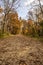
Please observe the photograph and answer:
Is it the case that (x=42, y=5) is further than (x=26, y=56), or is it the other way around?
(x=42, y=5)

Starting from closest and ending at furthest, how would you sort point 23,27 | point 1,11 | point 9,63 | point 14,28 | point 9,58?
point 9,63
point 9,58
point 1,11
point 14,28
point 23,27

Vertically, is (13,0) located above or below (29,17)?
above

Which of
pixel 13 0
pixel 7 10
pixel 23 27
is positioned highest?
pixel 13 0

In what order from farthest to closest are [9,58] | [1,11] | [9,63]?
[1,11], [9,58], [9,63]

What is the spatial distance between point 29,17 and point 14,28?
5.47 metres

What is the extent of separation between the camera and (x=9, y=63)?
295 inches

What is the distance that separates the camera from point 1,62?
7629 millimetres

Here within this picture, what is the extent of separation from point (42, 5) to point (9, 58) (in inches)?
876

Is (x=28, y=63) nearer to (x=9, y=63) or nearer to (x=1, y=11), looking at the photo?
(x=9, y=63)

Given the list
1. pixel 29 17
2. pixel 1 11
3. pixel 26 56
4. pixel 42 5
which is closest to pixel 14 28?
pixel 29 17

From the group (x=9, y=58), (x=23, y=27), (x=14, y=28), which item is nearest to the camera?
(x=9, y=58)

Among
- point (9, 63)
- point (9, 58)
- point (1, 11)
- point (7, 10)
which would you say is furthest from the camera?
point (1, 11)

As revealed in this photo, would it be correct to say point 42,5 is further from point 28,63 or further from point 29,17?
point 28,63

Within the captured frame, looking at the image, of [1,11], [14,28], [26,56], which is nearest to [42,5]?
[1,11]
